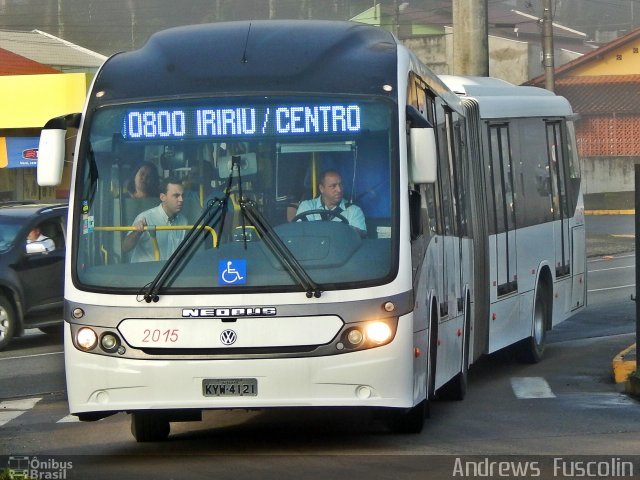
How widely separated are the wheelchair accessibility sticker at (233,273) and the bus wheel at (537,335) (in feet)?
24.1

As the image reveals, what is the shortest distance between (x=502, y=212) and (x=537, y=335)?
1.89 meters

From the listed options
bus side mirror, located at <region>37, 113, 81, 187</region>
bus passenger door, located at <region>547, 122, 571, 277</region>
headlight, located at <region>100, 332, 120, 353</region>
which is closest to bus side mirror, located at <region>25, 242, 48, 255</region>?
bus passenger door, located at <region>547, 122, 571, 277</region>

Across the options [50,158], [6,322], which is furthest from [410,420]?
[6,322]

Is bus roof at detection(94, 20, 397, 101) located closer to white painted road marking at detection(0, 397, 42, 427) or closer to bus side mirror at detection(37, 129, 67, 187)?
bus side mirror at detection(37, 129, 67, 187)

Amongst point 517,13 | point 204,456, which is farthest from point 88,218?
point 517,13

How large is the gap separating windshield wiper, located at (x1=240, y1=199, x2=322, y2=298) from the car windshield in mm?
9352

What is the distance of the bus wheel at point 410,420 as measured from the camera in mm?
10227

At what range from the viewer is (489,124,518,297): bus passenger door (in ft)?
48.6

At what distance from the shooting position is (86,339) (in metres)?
9.41

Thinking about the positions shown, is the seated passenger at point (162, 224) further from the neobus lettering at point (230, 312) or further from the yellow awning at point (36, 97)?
the yellow awning at point (36, 97)

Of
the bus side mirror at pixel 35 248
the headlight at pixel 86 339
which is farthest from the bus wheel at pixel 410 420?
the bus side mirror at pixel 35 248

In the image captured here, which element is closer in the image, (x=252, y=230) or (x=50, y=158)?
(x=252, y=230)

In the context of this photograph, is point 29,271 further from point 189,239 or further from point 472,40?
point 189,239

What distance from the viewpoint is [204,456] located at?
9.62 m
